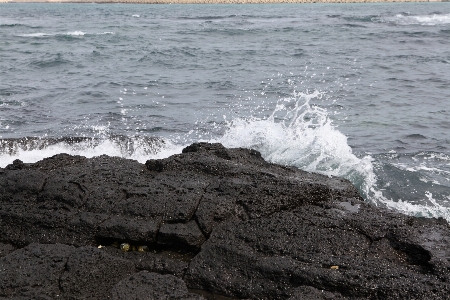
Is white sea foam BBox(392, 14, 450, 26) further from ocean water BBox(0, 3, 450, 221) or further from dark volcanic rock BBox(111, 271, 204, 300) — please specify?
dark volcanic rock BBox(111, 271, 204, 300)

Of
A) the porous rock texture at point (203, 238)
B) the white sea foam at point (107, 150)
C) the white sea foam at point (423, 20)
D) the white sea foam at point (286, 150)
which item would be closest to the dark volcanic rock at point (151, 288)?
the porous rock texture at point (203, 238)

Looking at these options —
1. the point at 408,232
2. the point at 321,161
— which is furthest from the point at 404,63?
the point at 408,232

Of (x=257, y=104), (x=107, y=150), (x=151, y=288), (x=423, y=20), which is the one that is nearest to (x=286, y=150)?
(x=107, y=150)

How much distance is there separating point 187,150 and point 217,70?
12.5m

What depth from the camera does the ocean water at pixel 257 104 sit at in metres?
8.74

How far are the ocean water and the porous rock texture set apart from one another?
100 inches

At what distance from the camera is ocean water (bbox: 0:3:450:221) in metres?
8.74

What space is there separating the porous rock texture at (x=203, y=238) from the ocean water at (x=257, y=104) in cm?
255

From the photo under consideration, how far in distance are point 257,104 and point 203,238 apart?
29.8 ft

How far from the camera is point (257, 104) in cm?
1352

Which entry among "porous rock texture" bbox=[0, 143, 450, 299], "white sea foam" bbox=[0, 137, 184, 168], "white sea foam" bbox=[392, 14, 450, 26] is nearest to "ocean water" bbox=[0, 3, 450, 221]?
"white sea foam" bbox=[0, 137, 184, 168]

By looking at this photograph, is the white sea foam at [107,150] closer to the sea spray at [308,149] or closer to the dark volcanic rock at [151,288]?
the sea spray at [308,149]

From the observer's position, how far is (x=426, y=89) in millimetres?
15375

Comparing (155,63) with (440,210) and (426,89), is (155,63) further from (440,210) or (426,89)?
(440,210)
